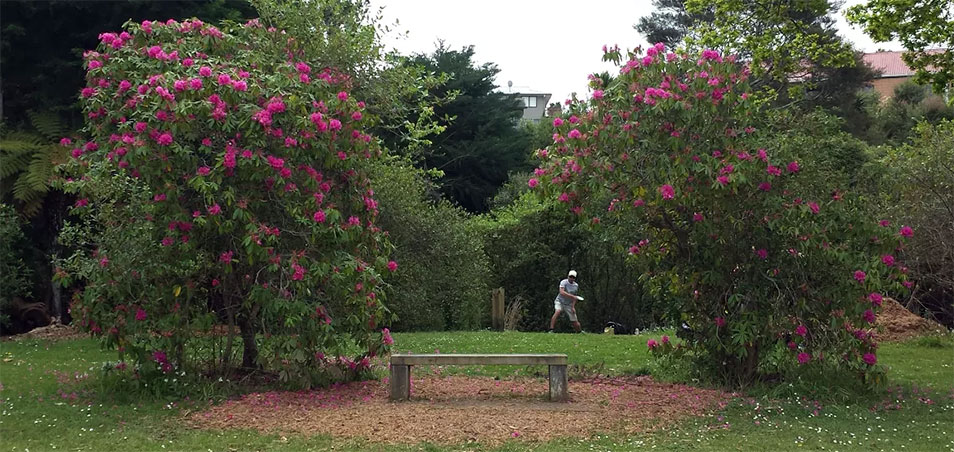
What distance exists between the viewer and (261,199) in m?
7.97

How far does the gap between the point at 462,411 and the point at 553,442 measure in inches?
49.8

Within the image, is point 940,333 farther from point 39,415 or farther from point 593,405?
point 39,415

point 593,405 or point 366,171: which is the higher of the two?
point 366,171

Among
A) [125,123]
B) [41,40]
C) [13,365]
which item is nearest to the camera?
[125,123]

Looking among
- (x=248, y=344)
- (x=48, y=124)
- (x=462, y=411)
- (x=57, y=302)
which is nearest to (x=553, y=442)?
(x=462, y=411)

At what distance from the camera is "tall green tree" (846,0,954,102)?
11.3m

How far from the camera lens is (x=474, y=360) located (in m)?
8.02

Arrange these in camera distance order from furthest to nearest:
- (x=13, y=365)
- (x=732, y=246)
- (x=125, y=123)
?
1. (x=13, y=365)
2. (x=732, y=246)
3. (x=125, y=123)

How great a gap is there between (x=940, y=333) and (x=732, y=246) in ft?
24.2

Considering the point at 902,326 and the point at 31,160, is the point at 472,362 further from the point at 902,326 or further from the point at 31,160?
the point at 31,160

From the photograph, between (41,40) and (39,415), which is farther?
(41,40)

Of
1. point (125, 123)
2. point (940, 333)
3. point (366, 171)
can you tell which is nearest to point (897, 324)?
point (940, 333)

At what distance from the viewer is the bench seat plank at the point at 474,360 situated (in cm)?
802

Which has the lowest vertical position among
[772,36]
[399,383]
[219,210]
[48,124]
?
[399,383]
